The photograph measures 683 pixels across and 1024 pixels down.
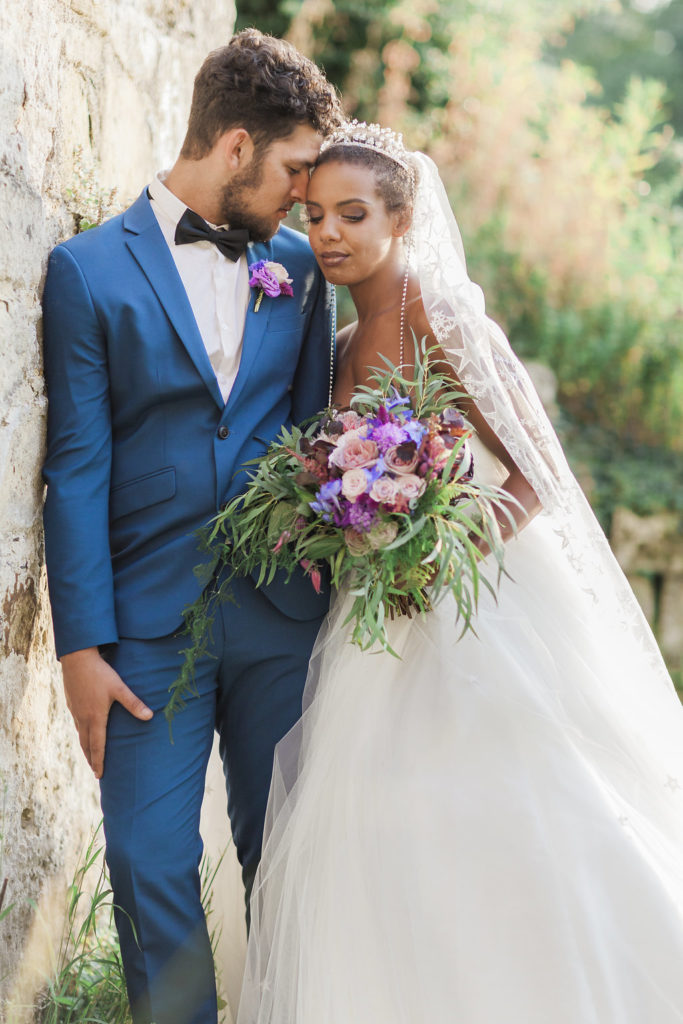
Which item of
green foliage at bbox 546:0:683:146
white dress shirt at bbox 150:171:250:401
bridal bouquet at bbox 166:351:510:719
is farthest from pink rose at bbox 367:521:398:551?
green foliage at bbox 546:0:683:146

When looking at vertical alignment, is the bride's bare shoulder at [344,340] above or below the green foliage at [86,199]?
below

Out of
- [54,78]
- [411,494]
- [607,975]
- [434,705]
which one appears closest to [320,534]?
[411,494]

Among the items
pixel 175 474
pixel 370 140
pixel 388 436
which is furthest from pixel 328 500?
pixel 370 140

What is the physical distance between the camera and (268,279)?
2.57 meters

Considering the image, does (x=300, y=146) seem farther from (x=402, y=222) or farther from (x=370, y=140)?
(x=402, y=222)

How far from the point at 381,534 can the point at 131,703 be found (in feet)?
2.43

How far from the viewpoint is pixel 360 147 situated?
2533 millimetres

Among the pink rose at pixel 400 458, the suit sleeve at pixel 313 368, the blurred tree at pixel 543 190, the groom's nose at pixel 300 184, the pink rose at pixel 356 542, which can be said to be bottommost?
the pink rose at pixel 356 542

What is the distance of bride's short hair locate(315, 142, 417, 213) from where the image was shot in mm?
2521

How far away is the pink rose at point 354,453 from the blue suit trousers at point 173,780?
50cm

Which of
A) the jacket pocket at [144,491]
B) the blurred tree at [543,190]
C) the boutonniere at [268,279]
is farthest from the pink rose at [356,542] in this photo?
the blurred tree at [543,190]

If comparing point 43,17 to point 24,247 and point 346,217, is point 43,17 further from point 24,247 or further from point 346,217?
point 346,217

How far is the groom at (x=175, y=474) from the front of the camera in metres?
2.34

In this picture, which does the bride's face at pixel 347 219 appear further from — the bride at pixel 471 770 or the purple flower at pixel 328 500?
the purple flower at pixel 328 500
